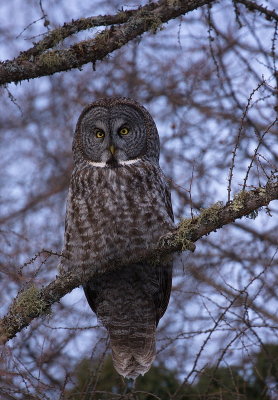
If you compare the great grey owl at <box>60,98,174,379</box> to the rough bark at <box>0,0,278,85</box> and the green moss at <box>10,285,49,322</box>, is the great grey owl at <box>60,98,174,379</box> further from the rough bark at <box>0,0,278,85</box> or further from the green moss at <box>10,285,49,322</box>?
the rough bark at <box>0,0,278,85</box>

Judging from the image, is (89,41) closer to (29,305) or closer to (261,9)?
(261,9)

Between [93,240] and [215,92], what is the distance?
12.0ft

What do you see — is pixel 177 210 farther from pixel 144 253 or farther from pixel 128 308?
pixel 144 253

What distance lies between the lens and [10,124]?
32.2 feet

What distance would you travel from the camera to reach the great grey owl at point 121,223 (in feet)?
15.7

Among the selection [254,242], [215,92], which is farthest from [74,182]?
[215,92]

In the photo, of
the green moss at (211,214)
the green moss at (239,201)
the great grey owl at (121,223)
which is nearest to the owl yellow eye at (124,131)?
the great grey owl at (121,223)

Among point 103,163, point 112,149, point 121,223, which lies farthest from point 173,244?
point 112,149

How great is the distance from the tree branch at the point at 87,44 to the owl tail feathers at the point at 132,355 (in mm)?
2073

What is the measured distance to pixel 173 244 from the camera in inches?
167

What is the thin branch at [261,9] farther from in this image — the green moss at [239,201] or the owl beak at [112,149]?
the green moss at [239,201]

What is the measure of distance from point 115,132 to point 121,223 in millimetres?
960

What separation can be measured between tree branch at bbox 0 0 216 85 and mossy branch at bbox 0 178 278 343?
128 centimetres

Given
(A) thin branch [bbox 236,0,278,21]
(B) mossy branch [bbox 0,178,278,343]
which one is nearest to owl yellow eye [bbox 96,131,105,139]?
(B) mossy branch [bbox 0,178,278,343]
